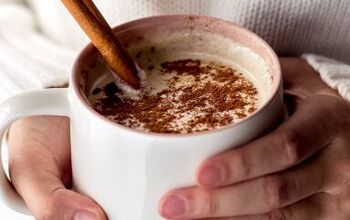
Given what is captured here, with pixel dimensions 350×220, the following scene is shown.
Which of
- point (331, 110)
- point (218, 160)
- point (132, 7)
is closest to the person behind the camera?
point (218, 160)

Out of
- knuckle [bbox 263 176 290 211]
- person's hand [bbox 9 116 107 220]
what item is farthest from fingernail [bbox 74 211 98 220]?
knuckle [bbox 263 176 290 211]

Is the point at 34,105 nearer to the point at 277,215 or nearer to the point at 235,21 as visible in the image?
the point at 277,215

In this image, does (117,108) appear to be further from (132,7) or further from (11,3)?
(11,3)

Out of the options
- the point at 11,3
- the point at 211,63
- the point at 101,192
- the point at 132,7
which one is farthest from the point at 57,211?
the point at 11,3

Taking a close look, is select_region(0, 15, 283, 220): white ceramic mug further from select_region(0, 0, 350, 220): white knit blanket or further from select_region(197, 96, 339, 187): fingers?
select_region(0, 0, 350, 220): white knit blanket

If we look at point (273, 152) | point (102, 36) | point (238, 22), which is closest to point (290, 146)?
point (273, 152)

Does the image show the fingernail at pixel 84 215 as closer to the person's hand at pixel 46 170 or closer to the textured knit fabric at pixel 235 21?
the person's hand at pixel 46 170
